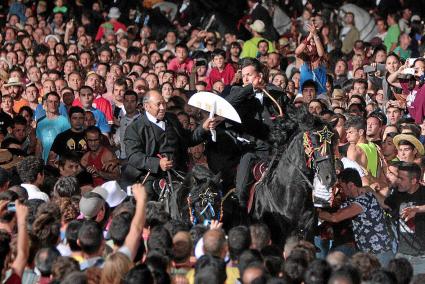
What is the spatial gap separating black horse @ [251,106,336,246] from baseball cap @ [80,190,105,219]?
228 centimetres

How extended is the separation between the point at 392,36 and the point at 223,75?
498 centimetres

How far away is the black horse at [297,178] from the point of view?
12867mm

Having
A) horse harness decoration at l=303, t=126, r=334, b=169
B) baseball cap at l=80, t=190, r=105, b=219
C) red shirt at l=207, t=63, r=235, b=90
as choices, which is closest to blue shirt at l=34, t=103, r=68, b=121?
red shirt at l=207, t=63, r=235, b=90

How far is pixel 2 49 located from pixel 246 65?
10268 millimetres

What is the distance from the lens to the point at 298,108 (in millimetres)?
13398

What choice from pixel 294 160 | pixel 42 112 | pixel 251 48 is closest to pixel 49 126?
pixel 42 112

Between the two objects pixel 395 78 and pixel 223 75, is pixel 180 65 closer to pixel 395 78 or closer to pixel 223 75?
pixel 223 75

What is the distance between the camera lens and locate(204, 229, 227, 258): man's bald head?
999 cm

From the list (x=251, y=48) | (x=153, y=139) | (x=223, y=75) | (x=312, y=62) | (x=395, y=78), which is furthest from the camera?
(x=251, y=48)

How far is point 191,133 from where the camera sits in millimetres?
14234

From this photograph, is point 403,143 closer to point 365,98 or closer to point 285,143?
point 285,143

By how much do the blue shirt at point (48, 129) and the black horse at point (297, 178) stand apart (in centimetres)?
470

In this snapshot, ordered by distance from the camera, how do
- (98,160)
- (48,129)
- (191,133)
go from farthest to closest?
(48,129) → (98,160) → (191,133)

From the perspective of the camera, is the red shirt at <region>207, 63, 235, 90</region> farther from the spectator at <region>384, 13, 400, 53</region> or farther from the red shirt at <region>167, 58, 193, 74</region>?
the spectator at <region>384, 13, 400, 53</region>
